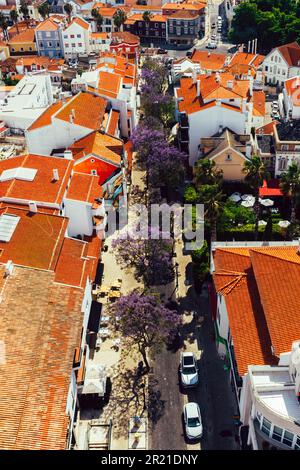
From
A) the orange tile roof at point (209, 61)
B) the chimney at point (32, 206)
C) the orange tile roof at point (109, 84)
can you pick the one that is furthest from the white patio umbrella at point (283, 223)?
the orange tile roof at point (209, 61)

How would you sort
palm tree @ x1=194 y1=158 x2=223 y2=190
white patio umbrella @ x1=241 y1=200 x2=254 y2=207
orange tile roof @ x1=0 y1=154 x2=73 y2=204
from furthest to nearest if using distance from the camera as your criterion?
white patio umbrella @ x1=241 y1=200 x2=254 y2=207 → palm tree @ x1=194 y1=158 x2=223 y2=190 → orange tile roof @ x1=0 y1=154 x2=73 y2=204

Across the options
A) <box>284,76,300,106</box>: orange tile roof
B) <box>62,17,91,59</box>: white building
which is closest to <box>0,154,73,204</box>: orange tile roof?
<box>284,76,300,106</box>: orange tile roof

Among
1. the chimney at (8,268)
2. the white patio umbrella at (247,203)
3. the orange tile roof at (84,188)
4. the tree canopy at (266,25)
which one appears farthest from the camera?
the tree canopy at (266,25)

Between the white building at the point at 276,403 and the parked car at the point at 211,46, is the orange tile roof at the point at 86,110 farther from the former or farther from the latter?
the parked car at the point at 211,46

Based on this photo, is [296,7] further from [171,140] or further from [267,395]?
[267,395]

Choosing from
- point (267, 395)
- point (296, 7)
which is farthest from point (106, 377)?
point (296, 7)

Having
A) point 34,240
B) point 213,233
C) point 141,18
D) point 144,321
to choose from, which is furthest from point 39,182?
point 141,18

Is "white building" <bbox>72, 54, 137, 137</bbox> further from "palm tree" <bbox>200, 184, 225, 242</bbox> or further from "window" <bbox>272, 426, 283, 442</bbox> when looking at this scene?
"window" <bbox>272, 426, 283, 442</bbox>
